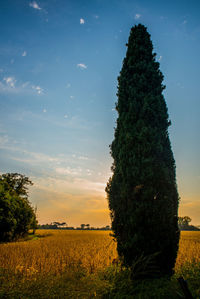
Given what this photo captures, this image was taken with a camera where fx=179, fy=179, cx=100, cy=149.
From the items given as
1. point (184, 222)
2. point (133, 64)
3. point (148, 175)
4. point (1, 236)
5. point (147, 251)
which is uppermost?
point (133, 64)

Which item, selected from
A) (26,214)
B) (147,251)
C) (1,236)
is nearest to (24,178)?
(26,214)

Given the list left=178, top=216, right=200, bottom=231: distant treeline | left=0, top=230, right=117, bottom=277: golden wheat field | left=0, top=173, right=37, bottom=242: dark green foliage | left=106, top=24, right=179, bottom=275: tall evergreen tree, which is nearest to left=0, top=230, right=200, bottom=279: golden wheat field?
left=0, top=230, right=117, bottom=277: golden wheat field

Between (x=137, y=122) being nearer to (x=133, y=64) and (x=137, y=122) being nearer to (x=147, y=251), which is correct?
(x=133, y=64)

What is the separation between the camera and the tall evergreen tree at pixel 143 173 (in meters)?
6.07

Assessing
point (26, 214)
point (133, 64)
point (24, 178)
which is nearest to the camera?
point (133, 64)

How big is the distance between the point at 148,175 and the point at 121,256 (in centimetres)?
310

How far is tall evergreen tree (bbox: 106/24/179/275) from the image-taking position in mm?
6066

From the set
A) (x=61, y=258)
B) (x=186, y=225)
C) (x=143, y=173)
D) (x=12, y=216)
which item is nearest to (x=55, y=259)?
(x=61, y=258)

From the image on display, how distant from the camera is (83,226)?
120250mm

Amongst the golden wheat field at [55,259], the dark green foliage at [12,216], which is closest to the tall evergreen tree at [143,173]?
the golden wheat field at [55,259]

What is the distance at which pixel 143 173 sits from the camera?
6402mm

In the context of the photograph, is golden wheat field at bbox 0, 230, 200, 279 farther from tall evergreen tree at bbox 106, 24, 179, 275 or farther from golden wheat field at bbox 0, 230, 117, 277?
tall evergreen tree at bbox 106, 24, 179, 275

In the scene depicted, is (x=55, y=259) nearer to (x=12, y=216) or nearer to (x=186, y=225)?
(x=12, y=216)

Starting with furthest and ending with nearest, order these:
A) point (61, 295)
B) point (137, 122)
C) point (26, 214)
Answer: point (26, 214), point (137, 122), point (61, 295)
